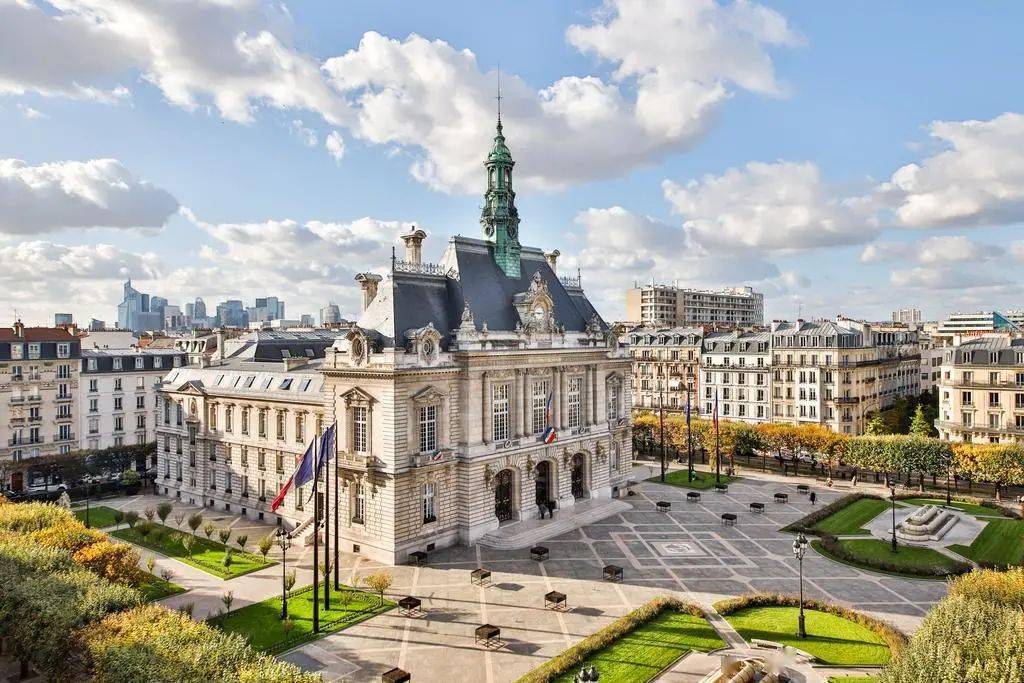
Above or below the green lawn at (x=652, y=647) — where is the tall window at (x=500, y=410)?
above

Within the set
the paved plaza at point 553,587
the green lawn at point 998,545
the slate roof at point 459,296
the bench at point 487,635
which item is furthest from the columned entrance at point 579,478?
the bench at point 487,635

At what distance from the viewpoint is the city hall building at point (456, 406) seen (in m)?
52.5

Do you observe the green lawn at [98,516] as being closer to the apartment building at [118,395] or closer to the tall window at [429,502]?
the apartment building at [118,395]

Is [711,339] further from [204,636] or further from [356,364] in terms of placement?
[204,636]

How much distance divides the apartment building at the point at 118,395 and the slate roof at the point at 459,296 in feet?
139

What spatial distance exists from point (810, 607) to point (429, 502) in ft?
89.8

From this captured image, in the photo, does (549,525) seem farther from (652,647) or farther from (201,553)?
(201,553)

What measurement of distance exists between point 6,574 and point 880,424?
96.1m

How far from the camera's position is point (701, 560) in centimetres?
5141

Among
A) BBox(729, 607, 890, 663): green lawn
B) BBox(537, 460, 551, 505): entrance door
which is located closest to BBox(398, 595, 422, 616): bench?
BBox(729, 607, 890, 663): green lawn

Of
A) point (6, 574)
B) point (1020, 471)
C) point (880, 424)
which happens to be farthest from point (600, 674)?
point (880, 424)

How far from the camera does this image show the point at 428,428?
54250 mm

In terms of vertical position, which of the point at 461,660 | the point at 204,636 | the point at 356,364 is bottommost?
the point at 461,660

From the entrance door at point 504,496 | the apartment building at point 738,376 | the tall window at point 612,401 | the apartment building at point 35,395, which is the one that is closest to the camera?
the entrance door at point 504,496
